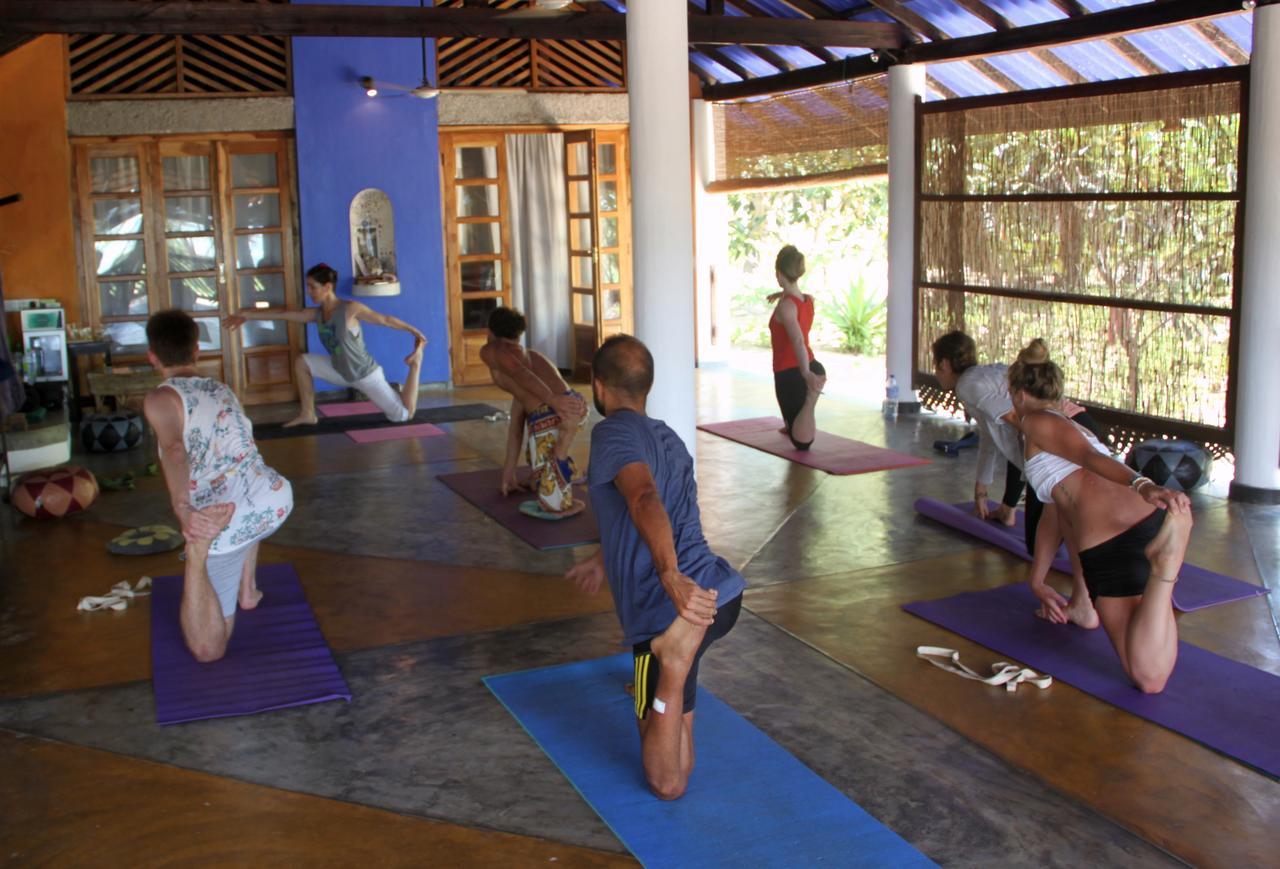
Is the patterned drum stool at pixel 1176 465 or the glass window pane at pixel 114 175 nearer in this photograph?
the patterned drum stool at pixel 1176 465

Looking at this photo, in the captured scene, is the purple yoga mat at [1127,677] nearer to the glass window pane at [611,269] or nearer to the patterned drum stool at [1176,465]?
the patterned drum stool at [1176,465]

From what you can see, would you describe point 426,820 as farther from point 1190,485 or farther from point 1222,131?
point 1222,131

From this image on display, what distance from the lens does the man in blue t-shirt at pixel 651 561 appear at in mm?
3076

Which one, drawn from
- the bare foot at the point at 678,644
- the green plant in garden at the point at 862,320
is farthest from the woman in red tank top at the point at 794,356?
the green plant in garden at the point at 862,320

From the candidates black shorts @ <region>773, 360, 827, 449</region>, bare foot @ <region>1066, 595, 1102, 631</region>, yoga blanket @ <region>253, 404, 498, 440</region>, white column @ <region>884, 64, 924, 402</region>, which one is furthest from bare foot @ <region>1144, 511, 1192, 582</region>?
yoga blanket @ <region>253, 404, 498, 440</region>

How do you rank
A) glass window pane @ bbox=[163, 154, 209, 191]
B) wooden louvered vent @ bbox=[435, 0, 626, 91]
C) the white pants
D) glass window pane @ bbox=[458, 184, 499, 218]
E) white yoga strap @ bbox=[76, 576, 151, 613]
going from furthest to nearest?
glass window pane @ bbox=[458, 184, 499, 218]
wooden louvered vent @ bbox=[435, 0, 626, 91]
glass window pane @ bbox=[163, 154, 209, 191]
the white pants
white yoga strap @ bbox=[76, 576, 151, 613]

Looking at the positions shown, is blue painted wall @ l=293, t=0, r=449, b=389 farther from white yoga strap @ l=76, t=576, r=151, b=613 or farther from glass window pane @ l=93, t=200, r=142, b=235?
white yoga strap @ l=76, t=576, r=151, b=613

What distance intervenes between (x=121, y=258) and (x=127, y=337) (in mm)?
614

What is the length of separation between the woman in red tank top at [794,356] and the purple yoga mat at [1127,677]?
117 inches

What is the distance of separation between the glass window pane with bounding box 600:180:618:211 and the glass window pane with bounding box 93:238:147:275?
3.80 metres

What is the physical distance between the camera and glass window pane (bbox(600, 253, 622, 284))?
10961mm

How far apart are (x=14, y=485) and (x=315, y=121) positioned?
13.9 feet

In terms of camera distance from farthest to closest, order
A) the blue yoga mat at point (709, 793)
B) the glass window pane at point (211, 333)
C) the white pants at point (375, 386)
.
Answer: the glass window pane at point (211, 333)
the white pants at point (375, 386)
the blue yoga mat at point (709, 793)

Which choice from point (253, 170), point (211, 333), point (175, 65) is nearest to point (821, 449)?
point (211, 333)
